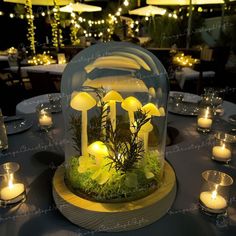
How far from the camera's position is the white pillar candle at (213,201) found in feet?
3.25

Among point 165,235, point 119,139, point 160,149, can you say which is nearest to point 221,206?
point 165,235

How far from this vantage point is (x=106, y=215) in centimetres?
91

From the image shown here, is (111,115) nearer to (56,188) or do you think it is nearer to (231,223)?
(56,188)

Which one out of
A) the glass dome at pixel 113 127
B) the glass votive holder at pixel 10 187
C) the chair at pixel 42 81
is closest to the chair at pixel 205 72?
the chair at pixel 42 81

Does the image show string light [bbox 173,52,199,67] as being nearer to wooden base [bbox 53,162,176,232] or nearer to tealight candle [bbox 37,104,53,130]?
tealight candle [bbox 37,104,53,130]

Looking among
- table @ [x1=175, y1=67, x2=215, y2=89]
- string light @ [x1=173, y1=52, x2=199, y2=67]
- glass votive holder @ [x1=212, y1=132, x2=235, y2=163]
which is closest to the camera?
glass votive holder @ [x1=212, y1=132, x2=235, y2=163]

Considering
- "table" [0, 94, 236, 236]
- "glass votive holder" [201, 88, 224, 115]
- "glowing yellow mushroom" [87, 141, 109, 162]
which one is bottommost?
"table" [0, 94, 236, 236]

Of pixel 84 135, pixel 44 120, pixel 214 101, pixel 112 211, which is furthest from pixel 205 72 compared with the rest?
pixel 112 211

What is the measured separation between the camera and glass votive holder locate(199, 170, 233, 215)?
38.9 inches

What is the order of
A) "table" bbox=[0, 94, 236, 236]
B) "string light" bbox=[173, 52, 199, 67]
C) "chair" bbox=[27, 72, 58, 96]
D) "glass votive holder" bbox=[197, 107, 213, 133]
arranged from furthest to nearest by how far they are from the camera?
"string light" bbox=[173, 52, 199, 67], "chair" bbox=[27, 72, 58, 96], "glass votive holder" bbox=[197, 107, 213, 133], "table" bbox=[0, 94, 236, 236]

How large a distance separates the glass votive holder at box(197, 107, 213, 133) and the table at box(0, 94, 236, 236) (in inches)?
1.7

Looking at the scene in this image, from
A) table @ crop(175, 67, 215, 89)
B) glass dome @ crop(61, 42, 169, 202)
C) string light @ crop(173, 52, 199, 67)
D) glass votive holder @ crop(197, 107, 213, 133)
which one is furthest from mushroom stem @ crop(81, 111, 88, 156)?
string light @ crop(173, 52, 199, 67)

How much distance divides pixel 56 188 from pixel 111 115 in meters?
0.39

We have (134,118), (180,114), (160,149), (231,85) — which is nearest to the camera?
(134,118)
